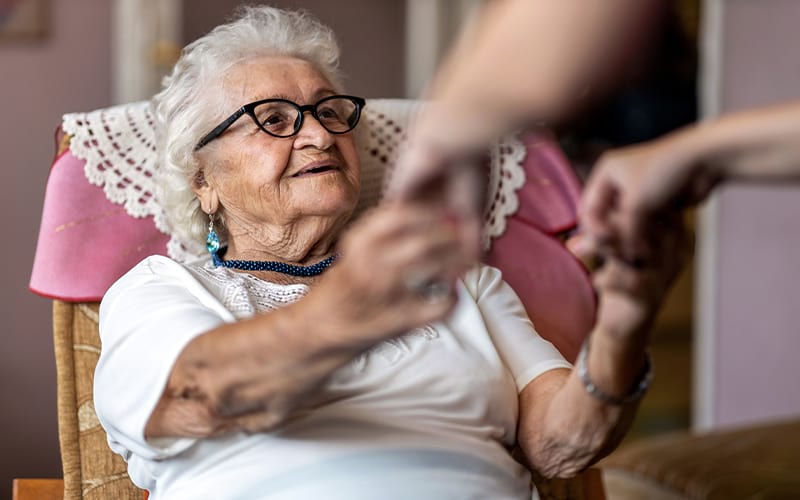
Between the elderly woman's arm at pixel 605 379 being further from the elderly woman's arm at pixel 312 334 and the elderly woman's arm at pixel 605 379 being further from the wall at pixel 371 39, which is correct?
the wall at pixel 371 39

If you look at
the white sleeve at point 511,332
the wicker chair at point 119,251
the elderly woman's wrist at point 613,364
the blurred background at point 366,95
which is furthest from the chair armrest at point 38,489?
the blurred background at point 366,95

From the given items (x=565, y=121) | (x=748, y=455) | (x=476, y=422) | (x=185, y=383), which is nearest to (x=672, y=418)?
(x=748, y=455)

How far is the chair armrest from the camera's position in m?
1.41

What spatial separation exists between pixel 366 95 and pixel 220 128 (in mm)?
2339

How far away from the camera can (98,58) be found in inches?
119

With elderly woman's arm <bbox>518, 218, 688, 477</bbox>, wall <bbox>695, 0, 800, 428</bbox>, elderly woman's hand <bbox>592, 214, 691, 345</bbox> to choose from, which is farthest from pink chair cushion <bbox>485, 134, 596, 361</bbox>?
wall <bbox>695, 0, 800, 428</bbox>

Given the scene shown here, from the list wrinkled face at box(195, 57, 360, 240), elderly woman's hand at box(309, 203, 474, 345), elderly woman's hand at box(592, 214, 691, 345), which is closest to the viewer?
elderly woman's hand at box(309, 203, 474, 345)

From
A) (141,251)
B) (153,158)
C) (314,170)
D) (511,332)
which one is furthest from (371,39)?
(511,332)

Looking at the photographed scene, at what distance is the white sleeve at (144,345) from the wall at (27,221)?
5.76 ft

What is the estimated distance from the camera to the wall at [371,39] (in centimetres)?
361

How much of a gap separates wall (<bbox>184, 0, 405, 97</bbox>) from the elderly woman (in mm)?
2060

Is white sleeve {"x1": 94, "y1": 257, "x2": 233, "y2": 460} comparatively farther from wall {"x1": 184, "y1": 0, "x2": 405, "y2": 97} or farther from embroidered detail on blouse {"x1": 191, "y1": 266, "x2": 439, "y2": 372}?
Answer: wall {"x1": 184, "y1": 0, "x2": 405, "y2": 97}

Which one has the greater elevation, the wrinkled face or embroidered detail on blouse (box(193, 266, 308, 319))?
the wrinkled face

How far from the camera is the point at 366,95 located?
3.75 metres
